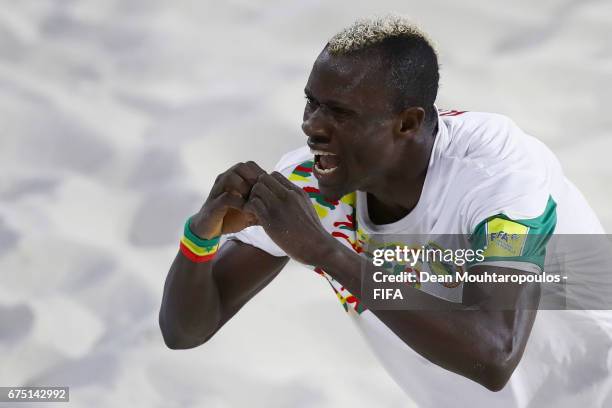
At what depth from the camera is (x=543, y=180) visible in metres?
2.31

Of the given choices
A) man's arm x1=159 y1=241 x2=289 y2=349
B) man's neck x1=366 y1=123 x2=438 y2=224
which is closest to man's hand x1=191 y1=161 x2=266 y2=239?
man's arm x1=159 y1=241 x2=289 y2=349

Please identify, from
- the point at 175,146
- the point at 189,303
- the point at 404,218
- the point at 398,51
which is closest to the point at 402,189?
the point at 404,218

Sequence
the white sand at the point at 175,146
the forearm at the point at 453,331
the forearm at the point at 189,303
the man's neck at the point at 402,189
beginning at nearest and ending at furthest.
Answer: the forearm at the point at 453,331
the man's neck at the point at 402,189
the forearm at the point at 189,303
the white sand at the point at 175,146

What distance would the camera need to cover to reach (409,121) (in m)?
2.36

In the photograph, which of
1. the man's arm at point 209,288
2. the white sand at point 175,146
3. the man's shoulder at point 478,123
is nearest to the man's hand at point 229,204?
the man's arm at point 209,288

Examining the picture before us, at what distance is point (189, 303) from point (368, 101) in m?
0.65

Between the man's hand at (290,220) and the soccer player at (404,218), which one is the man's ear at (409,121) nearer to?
the soccer player at (404,218)

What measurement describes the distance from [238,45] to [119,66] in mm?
546

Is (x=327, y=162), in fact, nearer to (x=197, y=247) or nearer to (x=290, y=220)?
(x=290, y=220)

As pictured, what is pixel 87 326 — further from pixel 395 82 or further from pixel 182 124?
pixel 395 82

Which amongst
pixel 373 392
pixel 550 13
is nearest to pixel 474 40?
pixel 550 13

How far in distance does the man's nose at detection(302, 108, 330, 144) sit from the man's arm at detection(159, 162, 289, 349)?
0.47 feet

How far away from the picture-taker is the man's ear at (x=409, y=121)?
234 centimetres

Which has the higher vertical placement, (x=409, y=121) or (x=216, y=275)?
(x=409, y=121)
